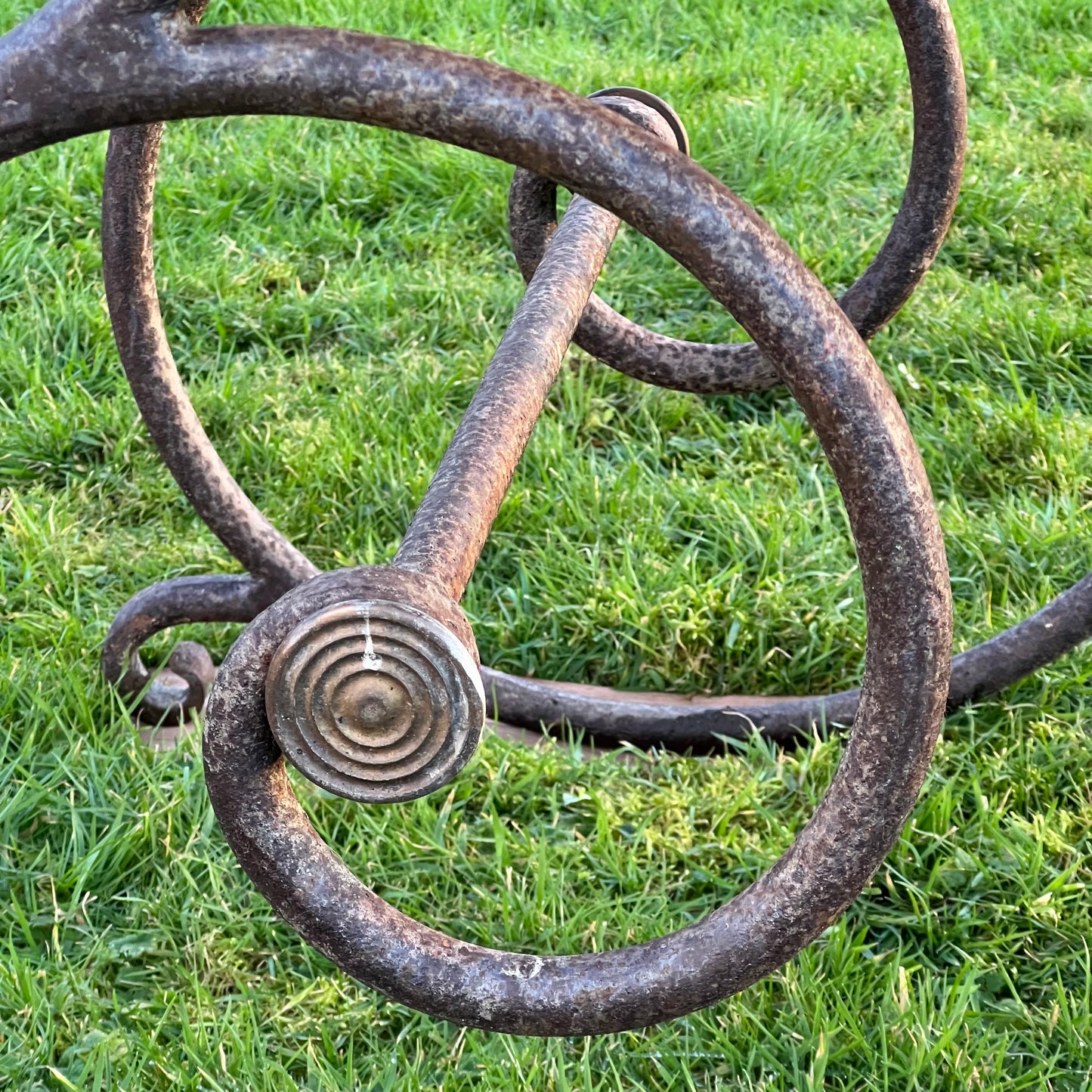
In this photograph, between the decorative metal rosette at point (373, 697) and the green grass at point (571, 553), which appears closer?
the decorative metal rosette at point (373, 697)

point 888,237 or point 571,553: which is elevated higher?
point 888,237

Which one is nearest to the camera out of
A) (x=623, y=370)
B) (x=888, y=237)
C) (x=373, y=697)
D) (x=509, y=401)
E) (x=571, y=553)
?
(x=373, y=697)

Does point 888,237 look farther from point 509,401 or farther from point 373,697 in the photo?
point 373,697

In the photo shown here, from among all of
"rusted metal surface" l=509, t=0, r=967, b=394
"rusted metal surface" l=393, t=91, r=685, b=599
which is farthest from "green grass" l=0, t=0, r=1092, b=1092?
"rusted metal surface" l=393, t=91, r=685, b=599

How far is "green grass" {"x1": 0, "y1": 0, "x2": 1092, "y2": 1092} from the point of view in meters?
1.53

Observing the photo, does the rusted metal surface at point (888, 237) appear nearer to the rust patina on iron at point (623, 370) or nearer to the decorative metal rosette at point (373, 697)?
the rust patina on iron at point (623, 370)

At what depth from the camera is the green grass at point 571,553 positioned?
60.2 inches

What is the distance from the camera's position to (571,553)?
2.16 metres

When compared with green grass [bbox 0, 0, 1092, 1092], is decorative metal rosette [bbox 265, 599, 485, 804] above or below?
above

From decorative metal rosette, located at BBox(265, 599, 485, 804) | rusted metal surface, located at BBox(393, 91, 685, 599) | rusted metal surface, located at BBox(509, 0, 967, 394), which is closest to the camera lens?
decorative metal rosette, located at BBox(265, 599, 485, 804)

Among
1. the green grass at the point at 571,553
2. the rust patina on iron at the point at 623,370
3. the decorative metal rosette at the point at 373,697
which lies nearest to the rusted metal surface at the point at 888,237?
the rust patina on iron at the point at 623,370

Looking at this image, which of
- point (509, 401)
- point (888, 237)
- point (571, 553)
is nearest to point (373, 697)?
point (509, 401)

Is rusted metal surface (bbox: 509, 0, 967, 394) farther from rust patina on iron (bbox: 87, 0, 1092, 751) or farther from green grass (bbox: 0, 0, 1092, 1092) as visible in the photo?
green grass (bbox: 0, 0, 1092, 1092)

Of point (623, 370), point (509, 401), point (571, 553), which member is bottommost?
point (571, 553)
